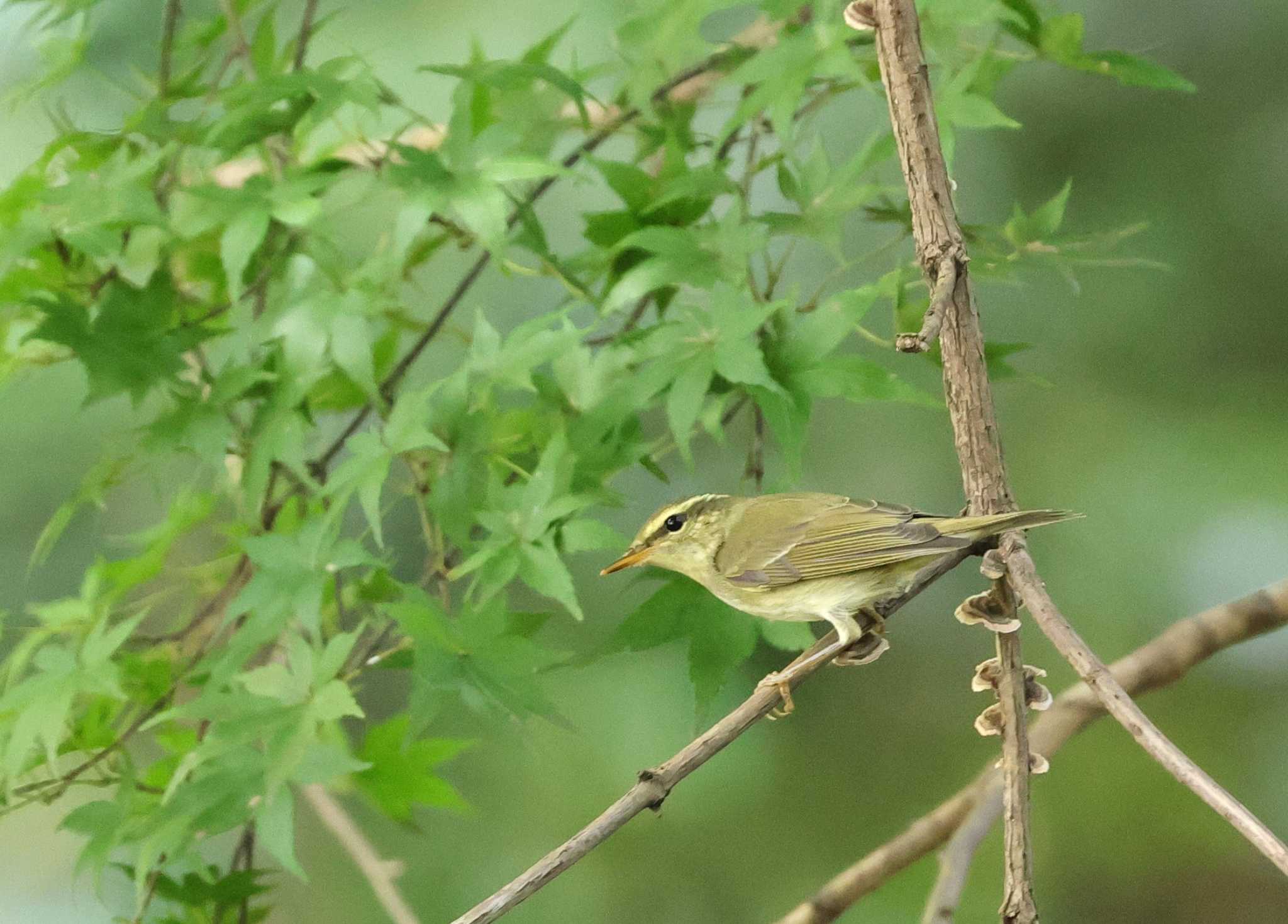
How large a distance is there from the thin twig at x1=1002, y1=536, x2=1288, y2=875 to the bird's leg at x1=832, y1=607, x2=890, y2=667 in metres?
0.14

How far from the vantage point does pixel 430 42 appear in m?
1.41

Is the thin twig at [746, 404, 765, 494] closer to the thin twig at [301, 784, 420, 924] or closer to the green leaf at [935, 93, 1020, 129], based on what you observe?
the green leaf at [935, 93, 1020, 129]

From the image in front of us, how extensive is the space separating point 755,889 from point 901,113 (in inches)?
38.9

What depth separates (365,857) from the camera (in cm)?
119

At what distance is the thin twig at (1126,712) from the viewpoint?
1.13 ft

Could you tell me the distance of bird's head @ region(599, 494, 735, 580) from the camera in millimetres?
793

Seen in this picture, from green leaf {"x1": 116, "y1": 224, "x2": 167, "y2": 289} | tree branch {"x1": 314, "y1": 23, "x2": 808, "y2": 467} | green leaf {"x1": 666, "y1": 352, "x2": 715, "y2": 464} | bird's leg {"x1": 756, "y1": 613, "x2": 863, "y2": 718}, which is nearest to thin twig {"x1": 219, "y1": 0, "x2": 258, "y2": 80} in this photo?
green leaf {"x1": 116, "y1": 224, "x2": 167, "y2": 289}

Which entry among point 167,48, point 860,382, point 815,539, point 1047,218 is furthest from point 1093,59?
point 167,48

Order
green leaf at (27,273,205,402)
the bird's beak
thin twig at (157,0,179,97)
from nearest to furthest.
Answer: the bird's beak, green leaf at (27,273,205,402), thin twig at (157,0,179,97)

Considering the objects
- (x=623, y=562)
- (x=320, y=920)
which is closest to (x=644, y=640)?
(x=623, y=562)

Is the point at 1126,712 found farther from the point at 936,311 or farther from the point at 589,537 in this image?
the point at 589,537

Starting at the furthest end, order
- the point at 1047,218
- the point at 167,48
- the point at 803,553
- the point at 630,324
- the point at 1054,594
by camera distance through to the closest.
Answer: the point at 1054,594, the point at 167,48, the point at 630,324, the point at 1047,218, the point at 803,553

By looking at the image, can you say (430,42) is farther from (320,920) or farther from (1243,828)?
(1243,828)

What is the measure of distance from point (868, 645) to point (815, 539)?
12 centimetres
